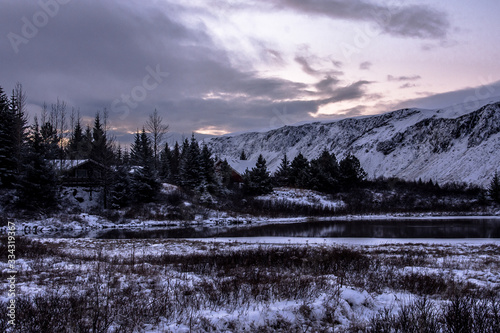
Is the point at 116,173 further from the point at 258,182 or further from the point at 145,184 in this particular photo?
the point at 258,182

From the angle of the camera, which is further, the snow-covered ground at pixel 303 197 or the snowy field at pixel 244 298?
the snow-covered ground at pixel 303 197

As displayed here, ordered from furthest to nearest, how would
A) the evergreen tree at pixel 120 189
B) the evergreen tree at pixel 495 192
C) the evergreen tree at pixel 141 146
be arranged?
the evergreen tree at pixel 141 146, the evergreen tree at pixel 495 192, the evergreen tree at pixel 120 189

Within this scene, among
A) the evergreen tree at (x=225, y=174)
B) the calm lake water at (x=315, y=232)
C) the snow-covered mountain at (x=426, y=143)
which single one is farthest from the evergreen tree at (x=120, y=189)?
the snow-covered mountain at (x=426, y=143)

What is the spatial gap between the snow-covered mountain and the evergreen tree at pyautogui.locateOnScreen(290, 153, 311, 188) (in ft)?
100

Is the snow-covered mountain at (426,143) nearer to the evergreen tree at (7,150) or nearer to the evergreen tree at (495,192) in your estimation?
the evergreen tree at (495,192)

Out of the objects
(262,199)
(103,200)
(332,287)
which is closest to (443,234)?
(332,287)

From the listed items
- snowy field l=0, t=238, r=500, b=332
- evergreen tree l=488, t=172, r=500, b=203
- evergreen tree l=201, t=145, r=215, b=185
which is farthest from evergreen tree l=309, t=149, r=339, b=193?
snowy field l=0, t=238, r=500, b=332

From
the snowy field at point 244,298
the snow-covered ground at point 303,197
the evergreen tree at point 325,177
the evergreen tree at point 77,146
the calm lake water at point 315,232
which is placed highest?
the evergreen tree at point 77,146

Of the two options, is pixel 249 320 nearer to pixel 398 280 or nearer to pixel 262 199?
pixel 398 280

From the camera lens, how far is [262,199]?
4972 centimetres

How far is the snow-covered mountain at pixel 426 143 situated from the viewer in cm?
7957

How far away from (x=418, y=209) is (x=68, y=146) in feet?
217

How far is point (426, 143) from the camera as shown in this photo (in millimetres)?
104875

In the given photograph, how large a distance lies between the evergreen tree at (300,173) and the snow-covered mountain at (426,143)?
3051 centimetres
